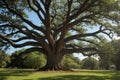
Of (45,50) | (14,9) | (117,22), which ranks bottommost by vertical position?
(45,50)

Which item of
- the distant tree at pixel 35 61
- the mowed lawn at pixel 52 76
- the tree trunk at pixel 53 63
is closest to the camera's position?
the mowed lawn at pixel 52 76

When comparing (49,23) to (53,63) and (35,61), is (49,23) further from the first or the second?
(35,61)

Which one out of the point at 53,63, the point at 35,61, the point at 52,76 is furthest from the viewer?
the point at 35,61

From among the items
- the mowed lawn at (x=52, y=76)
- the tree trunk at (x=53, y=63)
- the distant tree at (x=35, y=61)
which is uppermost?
the distant tree at (x=35, y=61)

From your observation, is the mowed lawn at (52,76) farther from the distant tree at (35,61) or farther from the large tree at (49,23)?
the distant tree at (35,61)

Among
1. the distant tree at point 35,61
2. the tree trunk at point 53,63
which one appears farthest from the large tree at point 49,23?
the distant tree at point 35,61

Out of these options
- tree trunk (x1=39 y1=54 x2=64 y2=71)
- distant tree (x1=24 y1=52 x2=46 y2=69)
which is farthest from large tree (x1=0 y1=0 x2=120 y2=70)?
distant tree (x1=24 y1=52 x2=46 y2=69)

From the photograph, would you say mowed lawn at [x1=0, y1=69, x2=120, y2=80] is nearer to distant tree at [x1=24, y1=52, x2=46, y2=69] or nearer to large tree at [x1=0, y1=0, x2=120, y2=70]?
large tree at [x1=0, y1=0, x2=120, y2=70]

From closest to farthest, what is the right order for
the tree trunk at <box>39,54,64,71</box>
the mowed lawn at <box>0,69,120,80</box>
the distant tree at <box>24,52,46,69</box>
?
1. the mowed lawn at <box>0,69,120,80</box>
2. the tree trunk at <box>39,54,64,71</box>
3. the distant tree at <box>24,52,46,69</box>

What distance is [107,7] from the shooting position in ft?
103

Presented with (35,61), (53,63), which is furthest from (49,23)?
(35,61)

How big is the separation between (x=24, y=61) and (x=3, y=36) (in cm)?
4936

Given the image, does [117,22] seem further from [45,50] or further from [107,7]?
[45,50]

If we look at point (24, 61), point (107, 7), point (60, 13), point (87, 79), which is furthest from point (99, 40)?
point (24, 61)
